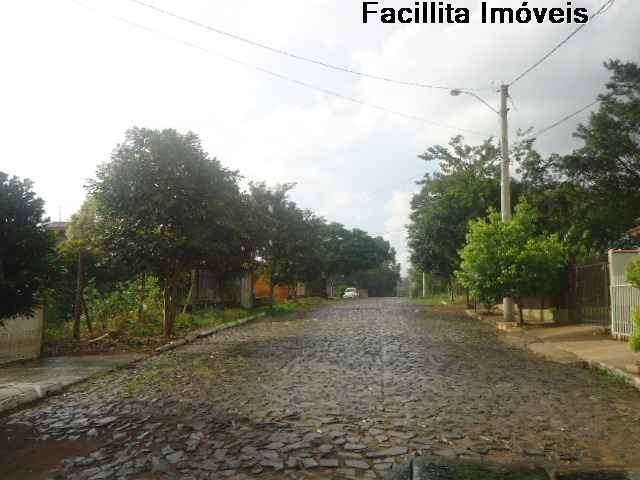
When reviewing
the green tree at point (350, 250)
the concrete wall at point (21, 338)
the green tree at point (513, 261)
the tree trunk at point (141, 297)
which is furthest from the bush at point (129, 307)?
the green tree at point (350, 250)

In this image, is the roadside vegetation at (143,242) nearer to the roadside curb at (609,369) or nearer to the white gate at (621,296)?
the roadside curb at (609,369)

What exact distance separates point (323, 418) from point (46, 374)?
561 cm

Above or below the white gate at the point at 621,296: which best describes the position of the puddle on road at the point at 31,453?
below

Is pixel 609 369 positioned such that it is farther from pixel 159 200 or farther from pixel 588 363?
pixel 159 200

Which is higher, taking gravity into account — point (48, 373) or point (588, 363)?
point (588, 363)

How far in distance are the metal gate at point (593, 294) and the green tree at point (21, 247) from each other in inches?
529

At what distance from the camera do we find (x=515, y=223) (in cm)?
1908

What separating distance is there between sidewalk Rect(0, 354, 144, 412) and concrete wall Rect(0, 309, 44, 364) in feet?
1.23

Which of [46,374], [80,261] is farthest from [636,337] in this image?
[80,261]

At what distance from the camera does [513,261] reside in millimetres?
18172

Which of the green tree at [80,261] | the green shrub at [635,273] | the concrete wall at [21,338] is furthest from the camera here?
the green tree at [80,261]

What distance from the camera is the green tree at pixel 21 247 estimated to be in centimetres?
762

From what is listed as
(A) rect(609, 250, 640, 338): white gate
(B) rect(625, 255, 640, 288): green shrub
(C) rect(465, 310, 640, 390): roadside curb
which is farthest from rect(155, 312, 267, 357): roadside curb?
(A) rect(609, 250, 640, 338): white gate

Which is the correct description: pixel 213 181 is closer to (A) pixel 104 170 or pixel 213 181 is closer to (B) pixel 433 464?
(A) pixel 104 170
